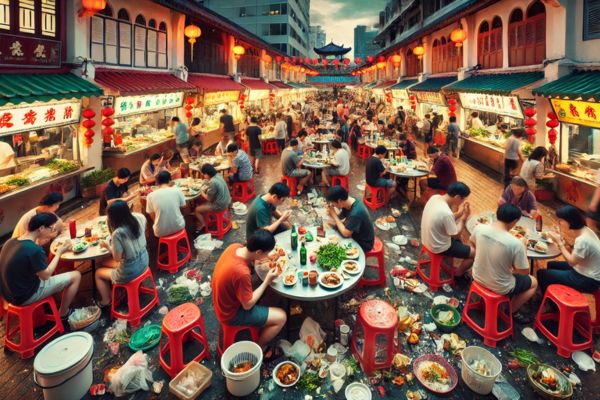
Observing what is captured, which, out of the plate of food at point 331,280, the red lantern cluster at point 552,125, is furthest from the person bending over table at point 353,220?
the red lantern cluster at point 552,125

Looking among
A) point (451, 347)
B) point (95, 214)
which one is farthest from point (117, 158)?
point (451, 347)

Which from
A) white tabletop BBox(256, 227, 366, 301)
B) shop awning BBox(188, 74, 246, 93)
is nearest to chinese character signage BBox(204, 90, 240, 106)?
shop awning BBox(188, 74, 246, 93)

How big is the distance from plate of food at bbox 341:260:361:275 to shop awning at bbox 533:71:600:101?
6815 millimetres

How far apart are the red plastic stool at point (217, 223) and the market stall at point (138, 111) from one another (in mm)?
4999

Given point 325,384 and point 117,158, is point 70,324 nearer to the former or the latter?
point 325,384

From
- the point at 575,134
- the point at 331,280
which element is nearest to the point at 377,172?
the point at 331,280

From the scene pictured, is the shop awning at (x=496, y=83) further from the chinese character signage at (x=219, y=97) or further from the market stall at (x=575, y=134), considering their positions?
the chinese character signage at (x=219, y=97)

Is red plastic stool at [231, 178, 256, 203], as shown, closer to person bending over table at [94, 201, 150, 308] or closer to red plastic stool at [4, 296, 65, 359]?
person bending over table at [94, 201, 150, 308]

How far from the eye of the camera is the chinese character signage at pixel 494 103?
1152cm

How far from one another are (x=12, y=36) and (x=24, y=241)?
20.0ft

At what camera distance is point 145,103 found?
1303 centimetres

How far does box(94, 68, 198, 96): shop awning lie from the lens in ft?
34.4

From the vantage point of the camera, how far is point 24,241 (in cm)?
447

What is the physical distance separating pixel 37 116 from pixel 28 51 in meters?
1.57
